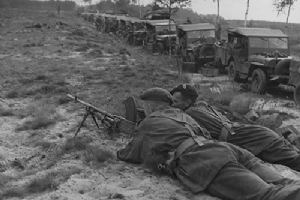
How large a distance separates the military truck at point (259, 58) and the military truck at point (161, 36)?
17.4 feet

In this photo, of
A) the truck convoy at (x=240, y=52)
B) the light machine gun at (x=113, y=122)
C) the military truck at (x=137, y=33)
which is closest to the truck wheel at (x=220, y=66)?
the truck convoy at (x=240, y=52)

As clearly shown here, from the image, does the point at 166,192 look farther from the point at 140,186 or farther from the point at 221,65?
the point at 221,65

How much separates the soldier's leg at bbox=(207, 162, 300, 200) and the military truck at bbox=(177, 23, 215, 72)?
1183 cm

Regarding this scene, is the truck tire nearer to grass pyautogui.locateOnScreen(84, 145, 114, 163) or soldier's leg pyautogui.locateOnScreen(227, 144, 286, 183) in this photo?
grass pyautogui.locateOnScreen(84, 145, 114, 163)

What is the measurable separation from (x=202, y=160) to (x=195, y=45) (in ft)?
42.5

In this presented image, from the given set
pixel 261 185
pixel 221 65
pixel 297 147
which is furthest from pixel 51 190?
pixel 221 65

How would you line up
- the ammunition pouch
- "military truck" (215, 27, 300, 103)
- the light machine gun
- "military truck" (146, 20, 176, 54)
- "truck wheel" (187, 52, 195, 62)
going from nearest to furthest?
the ammunition pouch
the light machine gun
"military truck" (215, 27, 300, 103)
"truck wheel" (187, 52, 195, 62)
"military truck" (146, 20, 176, 54)

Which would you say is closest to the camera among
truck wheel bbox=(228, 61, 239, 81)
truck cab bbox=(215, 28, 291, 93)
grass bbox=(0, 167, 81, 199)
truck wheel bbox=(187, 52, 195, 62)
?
grass bbox=(0, 167, 81, 199)

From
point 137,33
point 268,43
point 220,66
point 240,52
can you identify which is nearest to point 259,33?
point 268,43

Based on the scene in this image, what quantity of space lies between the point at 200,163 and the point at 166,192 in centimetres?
51

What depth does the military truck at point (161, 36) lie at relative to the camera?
20.9m

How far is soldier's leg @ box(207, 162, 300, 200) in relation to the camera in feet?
14.2

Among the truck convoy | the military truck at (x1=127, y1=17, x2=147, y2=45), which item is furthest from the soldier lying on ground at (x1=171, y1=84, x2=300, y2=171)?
the military truck at (x1=127, y1=17, x2=147, y2=45)

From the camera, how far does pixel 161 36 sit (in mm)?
21859
